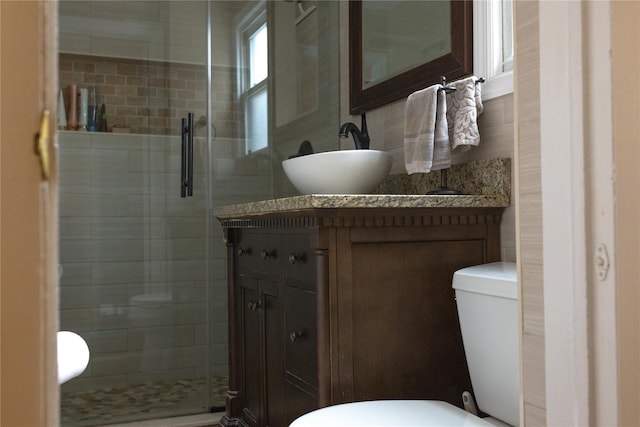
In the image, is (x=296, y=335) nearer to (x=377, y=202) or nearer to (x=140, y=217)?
(x=377, y=202)

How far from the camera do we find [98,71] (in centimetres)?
303

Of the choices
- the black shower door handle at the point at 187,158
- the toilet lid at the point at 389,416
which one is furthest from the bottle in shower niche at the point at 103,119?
the toilet lid at the point at 389,416

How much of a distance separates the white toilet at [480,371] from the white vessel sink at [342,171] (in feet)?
1.78

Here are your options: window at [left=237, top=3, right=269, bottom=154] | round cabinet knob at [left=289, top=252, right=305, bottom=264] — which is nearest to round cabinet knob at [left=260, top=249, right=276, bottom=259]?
round cabinet knob at [left=289, top=252, right=305, bottom=264]

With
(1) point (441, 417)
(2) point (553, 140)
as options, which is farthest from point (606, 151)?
(1) point (441, 417)

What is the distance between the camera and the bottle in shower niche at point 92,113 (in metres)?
3.04

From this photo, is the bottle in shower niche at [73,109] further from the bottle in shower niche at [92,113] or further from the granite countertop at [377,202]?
the granite countertop at [377,202]

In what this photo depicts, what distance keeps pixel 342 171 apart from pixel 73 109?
1.63 metres

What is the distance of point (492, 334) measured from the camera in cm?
153

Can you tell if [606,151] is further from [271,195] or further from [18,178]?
[271,195]

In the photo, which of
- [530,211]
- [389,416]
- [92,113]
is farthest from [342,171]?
[92,113]

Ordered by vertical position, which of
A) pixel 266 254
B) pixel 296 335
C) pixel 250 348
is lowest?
pixel 250 348

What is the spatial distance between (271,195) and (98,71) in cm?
100

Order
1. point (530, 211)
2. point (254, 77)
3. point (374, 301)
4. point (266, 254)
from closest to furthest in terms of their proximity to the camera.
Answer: point (530, 211) < point (374, 301) < point (266, 254) < point (254, 77)
